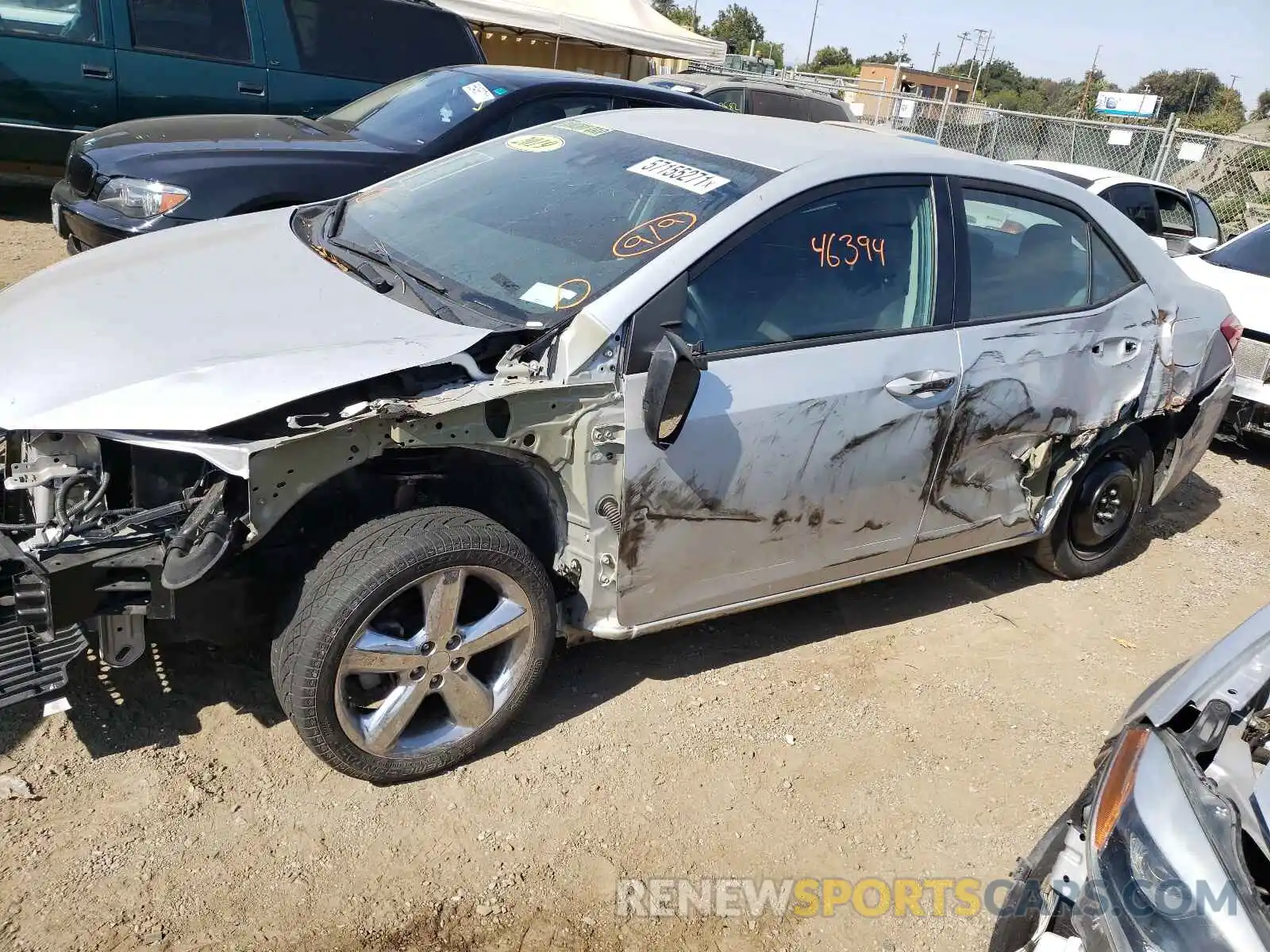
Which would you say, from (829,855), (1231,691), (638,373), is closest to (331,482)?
(638,373)

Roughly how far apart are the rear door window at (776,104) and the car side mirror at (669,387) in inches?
377

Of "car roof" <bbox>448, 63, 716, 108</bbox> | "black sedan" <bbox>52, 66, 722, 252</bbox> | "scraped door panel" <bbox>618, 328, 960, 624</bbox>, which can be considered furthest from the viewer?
"car roof" <bbox>448, 63, 716, 108</bbox>

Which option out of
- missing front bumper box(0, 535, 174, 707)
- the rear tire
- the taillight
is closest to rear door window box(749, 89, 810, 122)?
the taillight

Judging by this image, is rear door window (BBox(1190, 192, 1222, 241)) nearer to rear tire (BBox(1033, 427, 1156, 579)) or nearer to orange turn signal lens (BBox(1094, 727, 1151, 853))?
rear tire (BBox(1033, 427, 1156, 579))

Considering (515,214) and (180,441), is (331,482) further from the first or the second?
(515,214)

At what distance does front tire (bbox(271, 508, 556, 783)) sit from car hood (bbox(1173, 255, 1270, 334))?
5153mm

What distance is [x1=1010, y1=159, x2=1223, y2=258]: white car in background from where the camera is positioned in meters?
8.41

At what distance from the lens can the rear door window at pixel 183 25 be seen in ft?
25.4

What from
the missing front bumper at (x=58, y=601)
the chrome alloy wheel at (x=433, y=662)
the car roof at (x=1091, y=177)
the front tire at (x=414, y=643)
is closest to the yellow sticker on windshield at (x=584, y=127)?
the front tire at (x=414, y=643)

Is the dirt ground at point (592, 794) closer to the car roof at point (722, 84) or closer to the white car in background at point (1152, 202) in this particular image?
the white car in background at point (1152, 202)

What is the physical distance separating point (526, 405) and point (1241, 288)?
5.82m

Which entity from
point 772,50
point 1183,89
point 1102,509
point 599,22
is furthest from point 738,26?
point 1102,509

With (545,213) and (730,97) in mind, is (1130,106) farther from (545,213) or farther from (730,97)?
(545,213)

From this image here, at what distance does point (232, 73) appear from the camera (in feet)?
26.1
